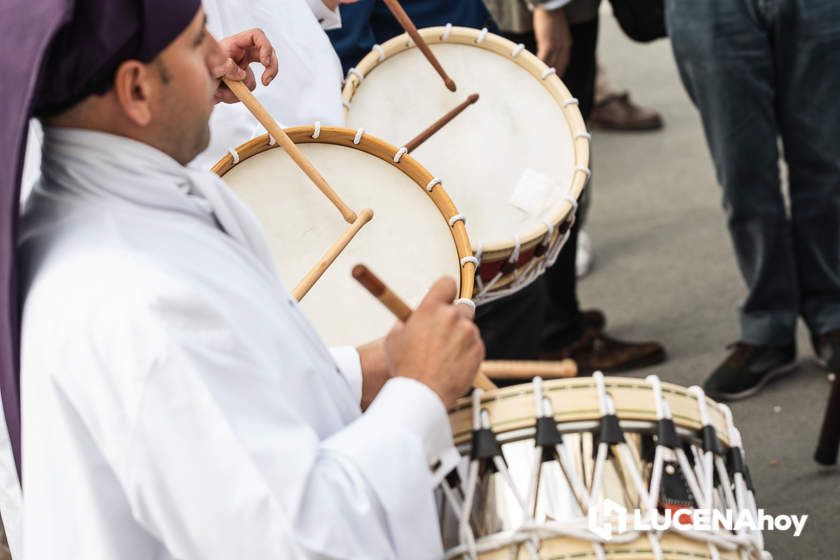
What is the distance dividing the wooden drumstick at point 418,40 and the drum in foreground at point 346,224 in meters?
0.49

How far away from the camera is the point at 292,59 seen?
2547mm

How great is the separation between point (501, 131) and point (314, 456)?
1391 millimetres

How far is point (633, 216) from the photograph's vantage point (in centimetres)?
480

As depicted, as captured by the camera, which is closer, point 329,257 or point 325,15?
point 329,257

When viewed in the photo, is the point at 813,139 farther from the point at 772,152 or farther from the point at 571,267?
the point at 571,267

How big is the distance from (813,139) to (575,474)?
1983 mm

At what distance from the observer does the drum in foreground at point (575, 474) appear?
1.51 m

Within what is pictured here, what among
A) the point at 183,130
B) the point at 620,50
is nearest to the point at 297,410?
the point at 183,130

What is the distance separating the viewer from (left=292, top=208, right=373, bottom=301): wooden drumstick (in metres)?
2.02

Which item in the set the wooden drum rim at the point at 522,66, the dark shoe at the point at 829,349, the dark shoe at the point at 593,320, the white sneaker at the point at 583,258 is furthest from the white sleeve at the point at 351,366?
the white sneaker at the point at 583,258

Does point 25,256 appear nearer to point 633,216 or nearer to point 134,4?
point 134,4

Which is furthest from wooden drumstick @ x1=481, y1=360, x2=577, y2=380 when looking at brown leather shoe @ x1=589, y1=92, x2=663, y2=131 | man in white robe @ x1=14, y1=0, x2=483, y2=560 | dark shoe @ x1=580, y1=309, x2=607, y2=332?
brown leather shoe @ x1=589, y1=92, x2=663, y2=131

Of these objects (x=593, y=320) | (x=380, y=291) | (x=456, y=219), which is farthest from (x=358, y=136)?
(x=593, y=320)

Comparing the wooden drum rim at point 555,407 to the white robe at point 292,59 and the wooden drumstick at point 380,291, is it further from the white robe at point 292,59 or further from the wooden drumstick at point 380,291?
the white robe at point 292,59
